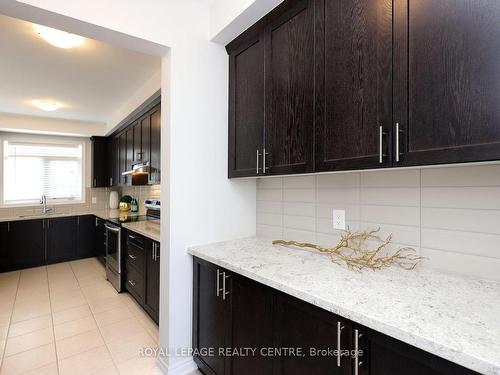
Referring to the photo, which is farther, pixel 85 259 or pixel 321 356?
pixel 85 259

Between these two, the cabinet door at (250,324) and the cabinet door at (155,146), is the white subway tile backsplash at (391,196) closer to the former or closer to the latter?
the cabinet door at (250,324)

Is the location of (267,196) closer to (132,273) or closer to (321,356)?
(321,356)

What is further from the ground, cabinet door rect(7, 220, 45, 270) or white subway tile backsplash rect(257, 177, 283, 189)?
white subway tile backsplash rect(257, 177, 283, 189)

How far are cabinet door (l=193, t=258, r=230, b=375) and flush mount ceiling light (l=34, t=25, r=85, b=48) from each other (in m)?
1.98

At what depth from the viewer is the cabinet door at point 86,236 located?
188 inches

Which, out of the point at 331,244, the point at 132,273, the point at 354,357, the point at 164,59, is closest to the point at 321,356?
the point at 354,357

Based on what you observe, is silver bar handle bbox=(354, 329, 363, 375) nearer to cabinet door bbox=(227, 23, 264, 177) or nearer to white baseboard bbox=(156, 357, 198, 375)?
cabinet door bbox=(227, 23, 264, 177)

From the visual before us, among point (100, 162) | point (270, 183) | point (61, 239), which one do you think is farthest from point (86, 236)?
point (270, 183)

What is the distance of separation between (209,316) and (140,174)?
2.37 m

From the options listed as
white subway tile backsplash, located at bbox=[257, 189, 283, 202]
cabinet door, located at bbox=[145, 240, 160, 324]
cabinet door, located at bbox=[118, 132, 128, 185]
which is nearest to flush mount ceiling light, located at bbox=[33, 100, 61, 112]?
cabinet door, located at bbox=[118, 132, 128, 185]

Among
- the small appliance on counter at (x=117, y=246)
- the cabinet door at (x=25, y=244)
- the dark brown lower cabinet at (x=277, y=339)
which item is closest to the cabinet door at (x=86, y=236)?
the cabinet door at (x=25, y=244)

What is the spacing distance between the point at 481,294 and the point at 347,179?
81 centimetres

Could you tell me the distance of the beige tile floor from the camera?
1939mm

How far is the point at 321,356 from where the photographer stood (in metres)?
1.04
